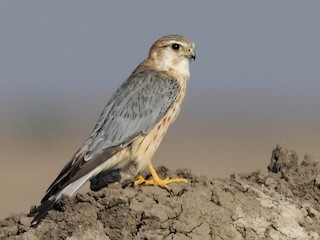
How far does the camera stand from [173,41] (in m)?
11.6

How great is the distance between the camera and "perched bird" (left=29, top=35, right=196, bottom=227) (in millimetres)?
10188

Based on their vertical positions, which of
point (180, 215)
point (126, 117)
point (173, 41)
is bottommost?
point (180, 215)

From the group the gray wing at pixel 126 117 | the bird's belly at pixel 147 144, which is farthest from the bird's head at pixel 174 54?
the bird's belly at pixel 147 144

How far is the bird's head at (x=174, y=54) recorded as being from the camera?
1152 centimetres

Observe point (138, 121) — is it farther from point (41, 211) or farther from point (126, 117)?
point (41, 211)

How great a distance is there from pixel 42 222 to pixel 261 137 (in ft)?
121

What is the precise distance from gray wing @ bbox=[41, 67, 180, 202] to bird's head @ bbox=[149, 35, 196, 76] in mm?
208

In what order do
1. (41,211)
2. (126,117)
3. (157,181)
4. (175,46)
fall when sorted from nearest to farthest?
1. (41,211)
2. (157,181)
3. (126,117)
4. (175,46)

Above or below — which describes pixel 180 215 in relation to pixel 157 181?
below

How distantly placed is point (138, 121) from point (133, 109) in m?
0.13

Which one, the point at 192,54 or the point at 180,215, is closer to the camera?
the point at 180,215

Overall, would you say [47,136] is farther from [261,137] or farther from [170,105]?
[170,105]

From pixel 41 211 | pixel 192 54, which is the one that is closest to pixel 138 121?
pixel 192 54

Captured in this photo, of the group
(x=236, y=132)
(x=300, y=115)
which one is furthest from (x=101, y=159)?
(x=300, y=115)
